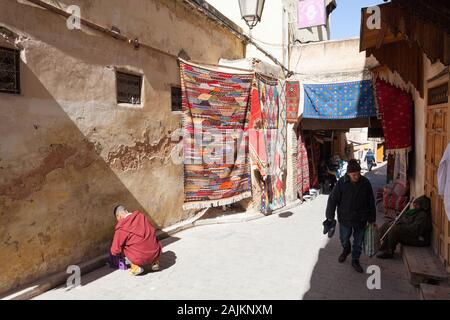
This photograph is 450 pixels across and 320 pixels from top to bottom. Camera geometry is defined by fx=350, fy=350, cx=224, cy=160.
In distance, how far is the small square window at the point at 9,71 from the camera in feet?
12.4

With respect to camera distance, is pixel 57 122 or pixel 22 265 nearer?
pixel 22 265

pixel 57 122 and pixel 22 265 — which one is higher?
pixel 57 122

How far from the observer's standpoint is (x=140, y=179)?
19.6 feet

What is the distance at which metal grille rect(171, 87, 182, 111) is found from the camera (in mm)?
6710

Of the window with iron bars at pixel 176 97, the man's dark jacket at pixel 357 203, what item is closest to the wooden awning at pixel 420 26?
the man's dark jacket at pixel 357 203

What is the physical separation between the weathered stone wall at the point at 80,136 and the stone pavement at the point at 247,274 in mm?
621

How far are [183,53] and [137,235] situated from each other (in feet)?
12.6

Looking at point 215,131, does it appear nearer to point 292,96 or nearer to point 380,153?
point 292,96

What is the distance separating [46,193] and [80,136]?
0.89 meters

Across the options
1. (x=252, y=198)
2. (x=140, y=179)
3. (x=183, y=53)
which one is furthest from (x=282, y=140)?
(x=140, y=179)

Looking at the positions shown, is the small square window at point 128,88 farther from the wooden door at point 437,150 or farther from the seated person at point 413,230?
the seated person at point 413,230

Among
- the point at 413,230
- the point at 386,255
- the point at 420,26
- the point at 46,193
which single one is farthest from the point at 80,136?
the point at 413,230
